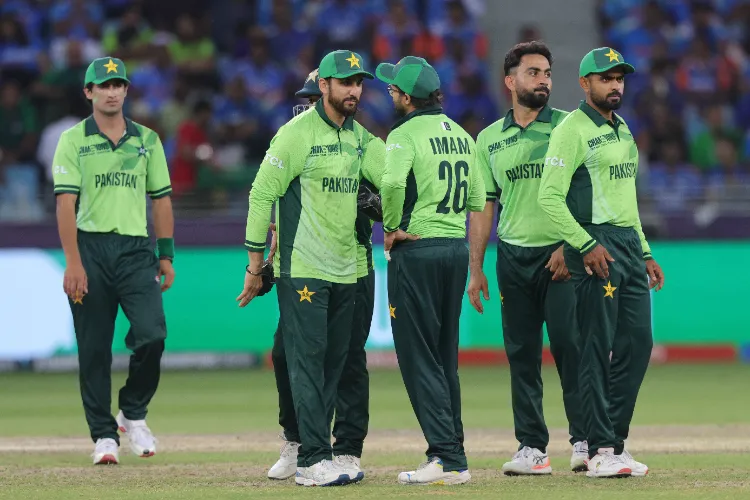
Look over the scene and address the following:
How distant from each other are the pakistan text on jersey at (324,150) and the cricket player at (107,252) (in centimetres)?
216

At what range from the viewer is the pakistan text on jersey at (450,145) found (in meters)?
8.66

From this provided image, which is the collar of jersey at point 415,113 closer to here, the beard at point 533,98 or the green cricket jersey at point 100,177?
the beard at point 533,98

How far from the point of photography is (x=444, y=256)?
8.71 metres

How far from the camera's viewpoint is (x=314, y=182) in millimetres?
8688

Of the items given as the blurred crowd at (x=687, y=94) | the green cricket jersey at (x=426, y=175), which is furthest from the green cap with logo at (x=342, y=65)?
the blurred crowd at (x=687, y=94)

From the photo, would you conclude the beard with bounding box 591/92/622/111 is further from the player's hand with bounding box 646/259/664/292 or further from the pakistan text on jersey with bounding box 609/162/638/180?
the player's hand with bounding box 646/259/664/292

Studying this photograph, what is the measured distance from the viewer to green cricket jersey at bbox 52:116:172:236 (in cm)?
1022

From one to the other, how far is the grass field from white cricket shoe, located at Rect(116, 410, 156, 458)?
0.38 ft

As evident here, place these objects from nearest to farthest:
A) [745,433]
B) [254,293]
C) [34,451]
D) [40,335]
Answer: [254,293] → [34,451] → [745,433] → [40,335]

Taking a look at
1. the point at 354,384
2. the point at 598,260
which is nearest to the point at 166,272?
the point at 354,384

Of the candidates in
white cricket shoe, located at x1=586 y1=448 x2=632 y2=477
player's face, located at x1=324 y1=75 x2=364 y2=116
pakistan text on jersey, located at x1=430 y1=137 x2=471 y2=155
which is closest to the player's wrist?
player's face, located at x1=324 y1=75 x2=364 y2=116

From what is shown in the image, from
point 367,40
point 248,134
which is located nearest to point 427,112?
point 248,134

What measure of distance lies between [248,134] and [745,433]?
10.0m

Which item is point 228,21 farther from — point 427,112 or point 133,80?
point 427,112
